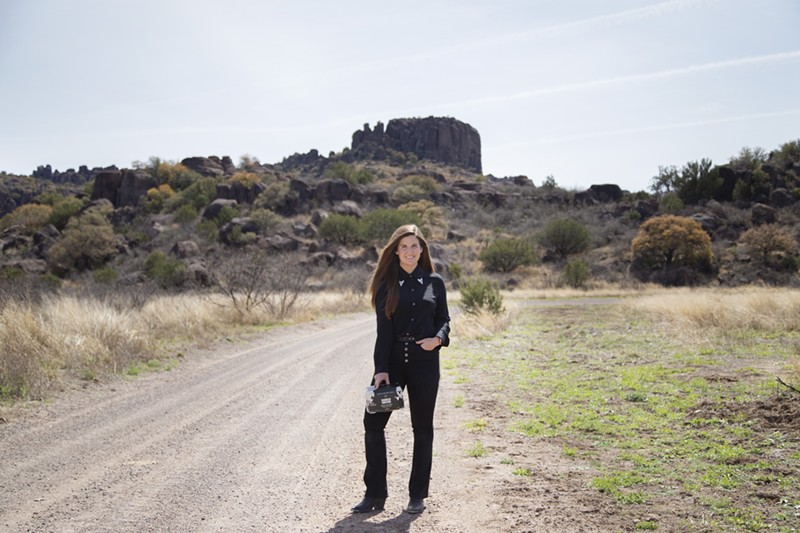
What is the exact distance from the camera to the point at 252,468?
198 inches

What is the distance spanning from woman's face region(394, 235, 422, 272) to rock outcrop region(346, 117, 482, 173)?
132 metres

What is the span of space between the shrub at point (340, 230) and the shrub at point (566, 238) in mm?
20278

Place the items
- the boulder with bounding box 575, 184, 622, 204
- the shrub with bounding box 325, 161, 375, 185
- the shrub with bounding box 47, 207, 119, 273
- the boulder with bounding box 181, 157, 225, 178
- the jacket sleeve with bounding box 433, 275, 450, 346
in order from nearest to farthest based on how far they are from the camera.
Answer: the jacket sleeve with bounding box 433, 275, 450, 346 → the shrub with bounding box 47, 207, 119, 273 → the boulder with bounding box 575, 184, 622, 204 → the shrub with bounding box 325, 161, 375, 185 → the boulder with bounding box 181, 157, 225, 178

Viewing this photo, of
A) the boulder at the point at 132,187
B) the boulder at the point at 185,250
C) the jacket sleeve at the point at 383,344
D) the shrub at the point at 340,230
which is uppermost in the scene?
the boulder at the point at 132,187

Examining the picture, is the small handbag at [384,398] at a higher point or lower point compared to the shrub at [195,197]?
lower

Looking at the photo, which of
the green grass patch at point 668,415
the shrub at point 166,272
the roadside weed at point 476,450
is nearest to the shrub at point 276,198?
the shrub at point 166,272

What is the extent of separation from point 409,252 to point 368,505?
6.30ft

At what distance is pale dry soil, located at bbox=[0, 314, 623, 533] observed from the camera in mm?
3887

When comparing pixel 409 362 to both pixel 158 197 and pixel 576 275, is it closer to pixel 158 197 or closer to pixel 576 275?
pixel 576 275

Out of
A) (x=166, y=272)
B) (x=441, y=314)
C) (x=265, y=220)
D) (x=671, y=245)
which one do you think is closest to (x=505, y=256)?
(x=671, y=245)

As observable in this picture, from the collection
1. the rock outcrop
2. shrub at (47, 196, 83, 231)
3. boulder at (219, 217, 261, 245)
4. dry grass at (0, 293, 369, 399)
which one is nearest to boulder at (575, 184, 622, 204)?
boulder at (219, 217, 261, 245)

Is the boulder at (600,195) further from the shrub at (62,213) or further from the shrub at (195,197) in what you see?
the shrub at (62,213)

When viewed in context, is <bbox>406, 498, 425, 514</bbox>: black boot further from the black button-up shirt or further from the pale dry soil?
the black button-up shirt

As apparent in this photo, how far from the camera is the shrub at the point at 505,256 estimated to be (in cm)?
5125
